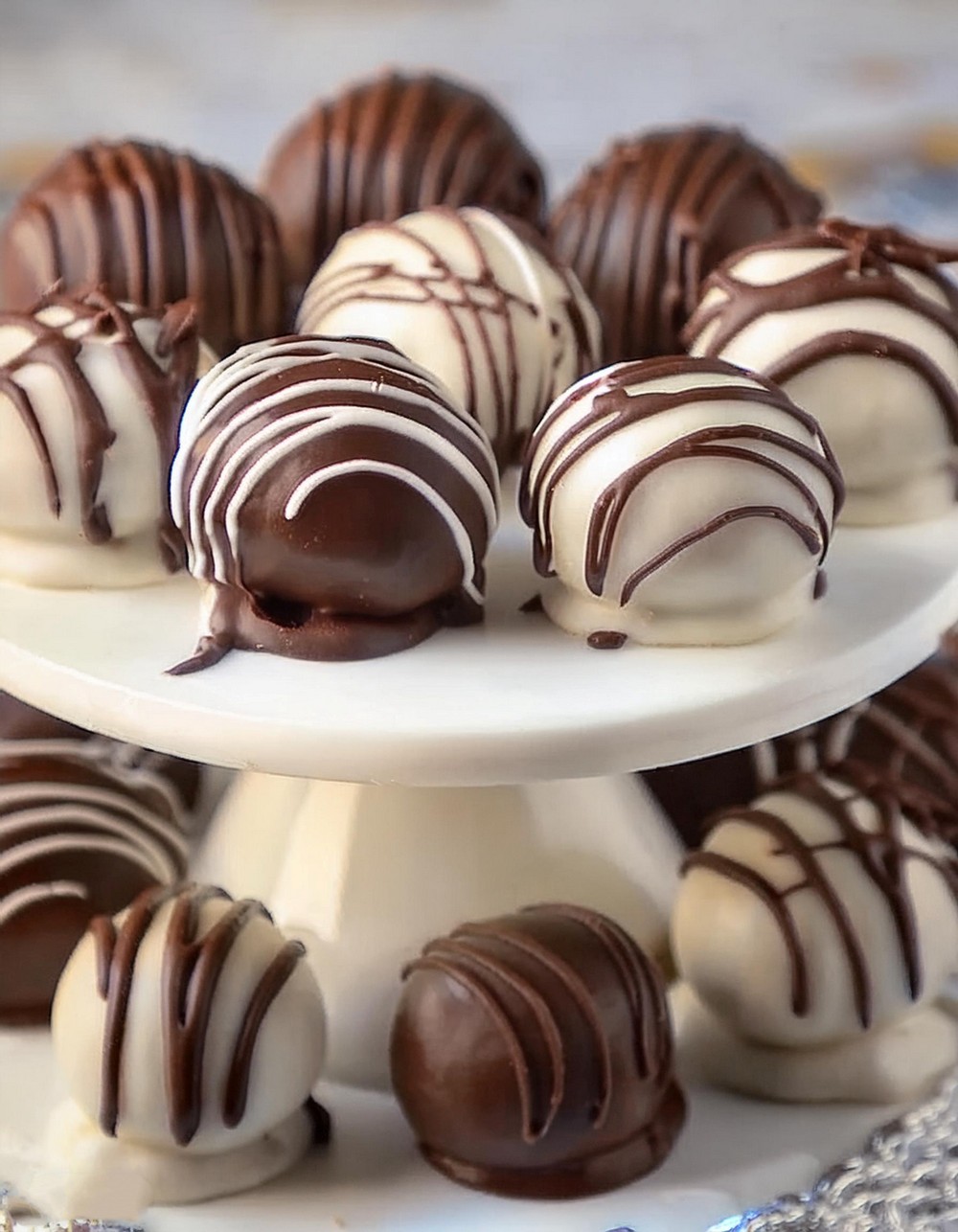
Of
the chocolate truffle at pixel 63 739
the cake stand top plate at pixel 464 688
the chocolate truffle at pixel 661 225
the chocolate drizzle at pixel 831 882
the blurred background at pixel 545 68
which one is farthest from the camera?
the blurred background at pixel 545 68

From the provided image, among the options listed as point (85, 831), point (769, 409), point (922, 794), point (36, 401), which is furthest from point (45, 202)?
point (922, 794)

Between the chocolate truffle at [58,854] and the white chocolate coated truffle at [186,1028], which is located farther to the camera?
the chocolate truffle at [58,854]

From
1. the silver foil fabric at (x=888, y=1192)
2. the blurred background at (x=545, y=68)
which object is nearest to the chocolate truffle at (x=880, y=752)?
the silver foil fabric at (x=888, y=1192)

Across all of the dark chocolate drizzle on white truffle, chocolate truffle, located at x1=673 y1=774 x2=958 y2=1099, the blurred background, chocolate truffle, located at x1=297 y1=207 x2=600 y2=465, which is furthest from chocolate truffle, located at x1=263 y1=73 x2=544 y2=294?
the blurred background

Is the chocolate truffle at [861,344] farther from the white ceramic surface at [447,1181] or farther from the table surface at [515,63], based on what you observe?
the table surface at [515,63]

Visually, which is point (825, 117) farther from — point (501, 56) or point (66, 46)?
point (66, 46)

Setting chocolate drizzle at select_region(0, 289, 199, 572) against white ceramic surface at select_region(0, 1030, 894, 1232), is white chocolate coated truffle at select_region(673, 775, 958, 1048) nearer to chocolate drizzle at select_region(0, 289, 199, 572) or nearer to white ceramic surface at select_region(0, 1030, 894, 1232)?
white ceramic surface at select_region(0, 1030, 894, 1232)

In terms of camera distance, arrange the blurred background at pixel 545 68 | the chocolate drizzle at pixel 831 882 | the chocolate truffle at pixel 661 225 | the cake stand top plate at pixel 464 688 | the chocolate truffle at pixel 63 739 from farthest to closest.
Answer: the blurred background at pixel 545 68 → the chocolate truffle at pixel 661 225 → the chocolate truffle at pixel 63 739 → the chocolate drizzle at pixel 831 882 → the cake stand top plate at pixel 464 688
